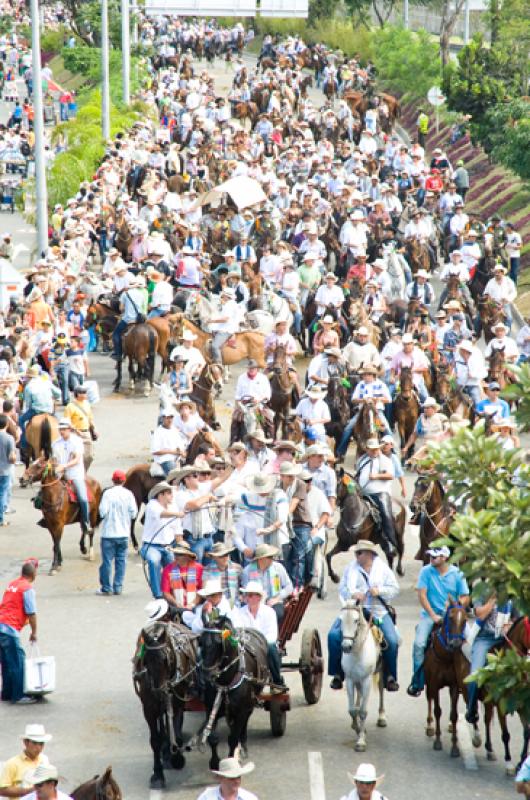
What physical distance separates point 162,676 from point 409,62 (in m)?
47.8

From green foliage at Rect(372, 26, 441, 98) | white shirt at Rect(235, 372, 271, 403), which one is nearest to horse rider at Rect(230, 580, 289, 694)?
white shirt at Rect(235, 372, 271, 403)

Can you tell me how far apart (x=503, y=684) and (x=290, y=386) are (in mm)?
14128

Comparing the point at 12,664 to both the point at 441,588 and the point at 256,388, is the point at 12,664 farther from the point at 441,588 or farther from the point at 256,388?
the point at 256,388

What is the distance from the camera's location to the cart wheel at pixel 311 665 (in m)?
Answer: 17.2

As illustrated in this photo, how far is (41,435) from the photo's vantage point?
2481cm

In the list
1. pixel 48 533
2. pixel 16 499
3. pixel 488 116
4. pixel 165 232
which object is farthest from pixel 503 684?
pixel 488 116

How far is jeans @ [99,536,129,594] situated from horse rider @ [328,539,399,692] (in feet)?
14.5

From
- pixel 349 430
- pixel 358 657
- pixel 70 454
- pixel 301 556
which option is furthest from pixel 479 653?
pixel 349 430

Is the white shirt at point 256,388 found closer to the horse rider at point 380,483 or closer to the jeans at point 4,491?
the jeans at point 4,491

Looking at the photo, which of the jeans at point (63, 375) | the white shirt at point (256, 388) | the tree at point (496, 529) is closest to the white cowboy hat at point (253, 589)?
the tree at point (496, 529)

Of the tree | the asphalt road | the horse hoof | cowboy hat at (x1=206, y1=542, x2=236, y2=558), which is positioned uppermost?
the tree

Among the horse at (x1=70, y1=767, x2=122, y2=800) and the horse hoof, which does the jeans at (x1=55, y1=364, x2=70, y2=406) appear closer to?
the horse hoof

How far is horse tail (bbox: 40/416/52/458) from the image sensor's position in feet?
81.5

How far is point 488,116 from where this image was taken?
46.7 metres
